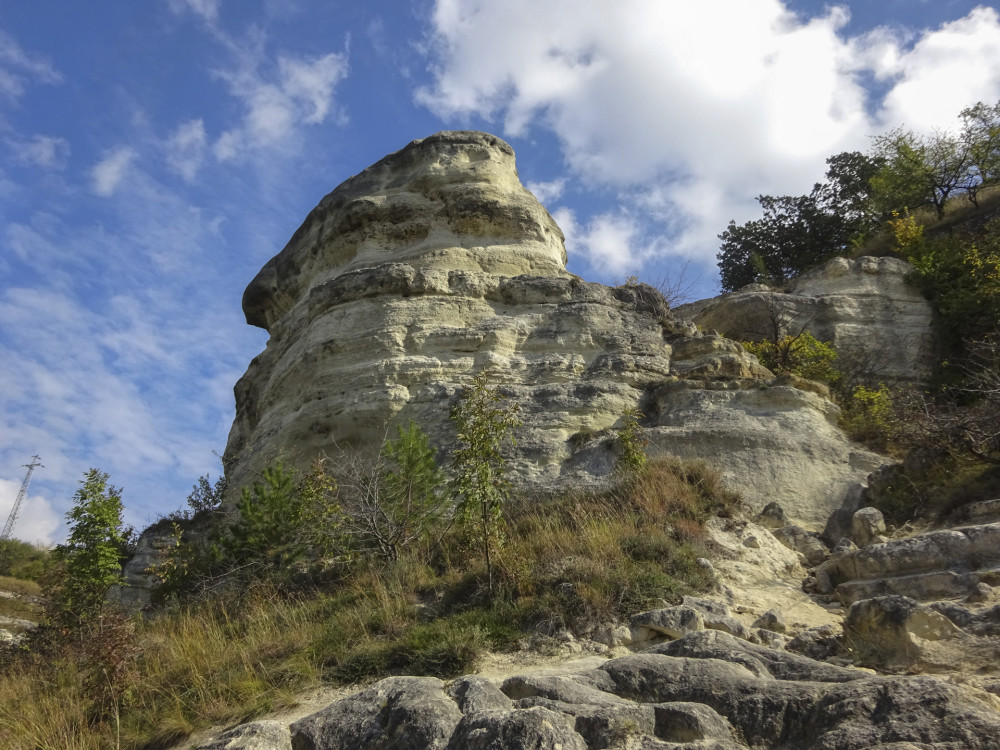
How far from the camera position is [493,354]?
13430 millimetres

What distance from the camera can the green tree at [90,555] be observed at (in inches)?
362

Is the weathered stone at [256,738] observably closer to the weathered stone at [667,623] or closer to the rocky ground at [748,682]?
the rocky ground at [748,682]

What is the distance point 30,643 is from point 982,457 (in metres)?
11.3

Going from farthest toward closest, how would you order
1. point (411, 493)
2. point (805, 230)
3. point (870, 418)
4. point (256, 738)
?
point (805, 230) < point (870, 418) < point (411, 493) < point (256, 738)

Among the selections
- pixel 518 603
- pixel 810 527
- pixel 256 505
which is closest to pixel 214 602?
pixel 256 505

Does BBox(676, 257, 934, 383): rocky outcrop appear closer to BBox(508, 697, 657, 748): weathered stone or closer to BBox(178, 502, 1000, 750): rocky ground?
BBox(178, 502, 1000, 750): rocky ground

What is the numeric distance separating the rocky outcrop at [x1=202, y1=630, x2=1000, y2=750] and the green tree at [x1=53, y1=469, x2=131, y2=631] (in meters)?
4.85

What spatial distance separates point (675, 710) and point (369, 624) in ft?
11.5

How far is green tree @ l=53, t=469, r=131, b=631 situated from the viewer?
362 inches

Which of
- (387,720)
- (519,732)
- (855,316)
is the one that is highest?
(855,316)

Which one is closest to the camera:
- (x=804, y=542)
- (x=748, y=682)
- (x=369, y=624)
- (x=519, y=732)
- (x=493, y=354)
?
(x=519, y=732)

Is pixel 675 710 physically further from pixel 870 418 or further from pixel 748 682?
pixel 870 418

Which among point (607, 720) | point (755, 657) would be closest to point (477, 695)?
point (607, 720)

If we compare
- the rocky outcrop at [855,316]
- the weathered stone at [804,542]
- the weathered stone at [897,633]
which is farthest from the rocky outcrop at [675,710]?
the rocky outcrop at [855,316]
